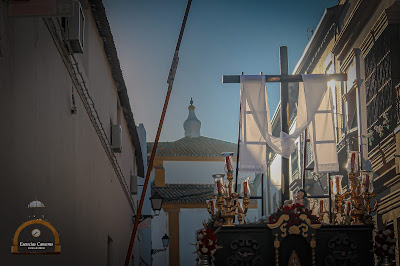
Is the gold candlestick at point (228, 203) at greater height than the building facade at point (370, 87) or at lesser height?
lesser

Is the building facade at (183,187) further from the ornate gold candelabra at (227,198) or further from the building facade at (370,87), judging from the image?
the ornate gold candelabra at (227,198)

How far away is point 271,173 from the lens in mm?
33969

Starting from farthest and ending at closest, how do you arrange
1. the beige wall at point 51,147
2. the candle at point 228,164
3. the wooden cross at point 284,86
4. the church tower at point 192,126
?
the church tower at point 192,126 → the wooden cross at point 284,86 → the candle at point 228,164 → the beige wall at point 51,147

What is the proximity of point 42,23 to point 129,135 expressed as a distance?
44.9 ft

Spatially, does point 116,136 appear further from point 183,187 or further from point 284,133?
point 183,187

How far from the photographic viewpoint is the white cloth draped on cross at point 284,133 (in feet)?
45.6

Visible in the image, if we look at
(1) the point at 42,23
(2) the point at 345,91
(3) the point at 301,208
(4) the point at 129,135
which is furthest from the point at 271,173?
(1) the point at 42,23

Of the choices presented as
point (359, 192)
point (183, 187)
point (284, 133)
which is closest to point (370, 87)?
point (284, 133)

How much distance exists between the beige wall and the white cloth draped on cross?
9.49 ft

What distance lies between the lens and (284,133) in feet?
46.0

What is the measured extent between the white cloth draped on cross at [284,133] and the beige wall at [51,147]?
9.49 ft

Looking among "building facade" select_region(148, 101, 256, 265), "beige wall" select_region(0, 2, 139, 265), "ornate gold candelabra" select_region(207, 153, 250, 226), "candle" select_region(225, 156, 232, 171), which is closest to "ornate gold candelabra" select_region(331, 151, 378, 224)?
"ornate gold candelabra" select_region(207, 153, 250, 226)

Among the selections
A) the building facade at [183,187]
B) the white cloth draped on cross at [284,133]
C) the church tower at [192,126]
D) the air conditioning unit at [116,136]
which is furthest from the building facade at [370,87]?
the church tower at [192,126]

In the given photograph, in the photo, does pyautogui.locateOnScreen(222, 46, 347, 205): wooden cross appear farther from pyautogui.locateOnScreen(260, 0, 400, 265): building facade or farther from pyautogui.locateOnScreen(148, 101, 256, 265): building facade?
pyautogui.locateOnScreen(148, 101, 256, 265): building facade
